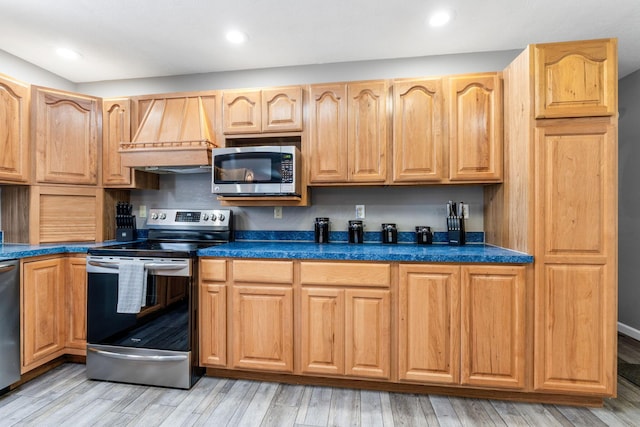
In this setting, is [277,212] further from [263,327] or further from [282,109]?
[263,327]

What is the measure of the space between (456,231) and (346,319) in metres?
1.18

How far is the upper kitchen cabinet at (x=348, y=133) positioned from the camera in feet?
7.93

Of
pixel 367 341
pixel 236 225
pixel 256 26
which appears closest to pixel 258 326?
pixel 367 341

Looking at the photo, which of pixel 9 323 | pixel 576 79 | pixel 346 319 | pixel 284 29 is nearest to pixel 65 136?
pixel 9 323

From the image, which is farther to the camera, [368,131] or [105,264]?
[368,131]

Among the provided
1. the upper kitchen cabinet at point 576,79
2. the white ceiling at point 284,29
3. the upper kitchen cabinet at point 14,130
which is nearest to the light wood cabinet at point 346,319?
the upper kitchen cabinet at point 576,79

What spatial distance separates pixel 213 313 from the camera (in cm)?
221

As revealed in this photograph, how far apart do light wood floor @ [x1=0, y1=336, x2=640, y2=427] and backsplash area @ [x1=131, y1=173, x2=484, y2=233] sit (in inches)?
51.4

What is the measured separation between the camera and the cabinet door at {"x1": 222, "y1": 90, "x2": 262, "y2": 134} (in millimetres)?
2555

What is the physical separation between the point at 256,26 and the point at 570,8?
2.13 metres

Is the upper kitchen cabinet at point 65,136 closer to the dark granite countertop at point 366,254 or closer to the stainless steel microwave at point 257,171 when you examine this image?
the dark granite countertop at point 366,254

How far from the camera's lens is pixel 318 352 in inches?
83.4

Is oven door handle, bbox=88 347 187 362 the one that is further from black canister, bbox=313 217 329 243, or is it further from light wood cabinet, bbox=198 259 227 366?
black canister, bbox=313 217 329 243

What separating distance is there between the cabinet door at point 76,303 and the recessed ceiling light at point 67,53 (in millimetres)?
1731
